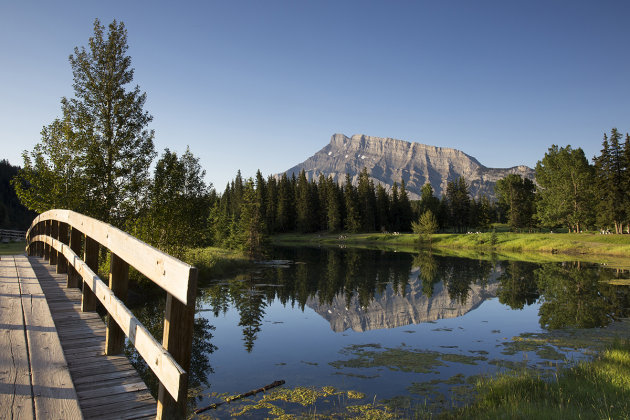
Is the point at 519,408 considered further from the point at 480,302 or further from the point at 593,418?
the point at 480,302

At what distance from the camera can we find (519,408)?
682 cm

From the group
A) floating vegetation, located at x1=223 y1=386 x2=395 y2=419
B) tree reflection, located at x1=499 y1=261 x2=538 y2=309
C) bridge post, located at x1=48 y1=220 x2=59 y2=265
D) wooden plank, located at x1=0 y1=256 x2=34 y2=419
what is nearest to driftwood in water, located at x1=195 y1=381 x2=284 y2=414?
floating vegetation, located at x1=223 y1=386 x2=395 y2=419

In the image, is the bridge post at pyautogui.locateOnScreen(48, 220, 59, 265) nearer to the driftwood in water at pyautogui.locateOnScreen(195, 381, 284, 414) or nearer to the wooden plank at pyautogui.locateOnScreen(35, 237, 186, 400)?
the driftwood in water at pyautogui.locateOnScreen(195, 381, 284, 414)

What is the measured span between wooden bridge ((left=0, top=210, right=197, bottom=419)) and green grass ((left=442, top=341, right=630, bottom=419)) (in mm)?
5824

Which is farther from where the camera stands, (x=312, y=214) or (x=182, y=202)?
(x=312, y=214)

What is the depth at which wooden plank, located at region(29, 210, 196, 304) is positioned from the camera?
294 cm

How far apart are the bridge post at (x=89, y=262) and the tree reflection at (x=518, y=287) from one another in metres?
20.2

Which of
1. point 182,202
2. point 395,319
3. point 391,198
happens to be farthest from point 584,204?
point 182,202

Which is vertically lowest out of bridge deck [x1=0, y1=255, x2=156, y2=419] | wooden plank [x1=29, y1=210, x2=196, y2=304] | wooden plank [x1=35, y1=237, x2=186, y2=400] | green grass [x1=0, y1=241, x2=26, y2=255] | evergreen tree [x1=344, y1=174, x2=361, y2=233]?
green grass [x1=0, y1=241, x2=26, y2=255]

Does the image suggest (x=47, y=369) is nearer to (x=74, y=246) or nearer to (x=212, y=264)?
(x=74, y=246)

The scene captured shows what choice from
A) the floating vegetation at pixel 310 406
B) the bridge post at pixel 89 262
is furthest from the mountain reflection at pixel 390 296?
the bridge post at pixel 89 262

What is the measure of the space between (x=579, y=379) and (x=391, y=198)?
351 feet

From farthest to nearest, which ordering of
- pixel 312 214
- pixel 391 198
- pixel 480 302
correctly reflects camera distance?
pixel 391 198, pixel 312 214, pixel 480 302

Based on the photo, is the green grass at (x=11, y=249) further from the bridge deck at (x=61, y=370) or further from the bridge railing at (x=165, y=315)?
the bridge railing at (x=165, y=315)
